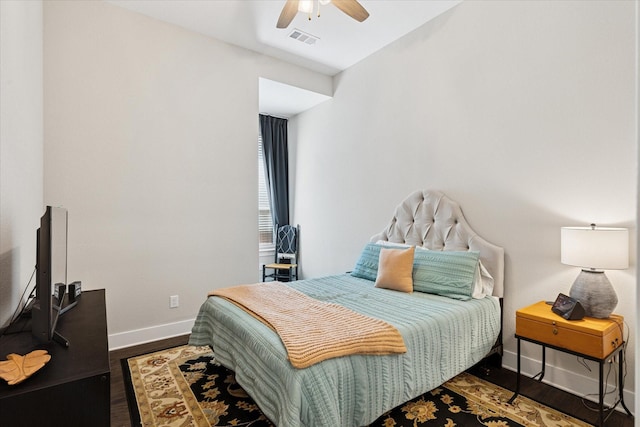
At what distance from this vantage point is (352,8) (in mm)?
2439

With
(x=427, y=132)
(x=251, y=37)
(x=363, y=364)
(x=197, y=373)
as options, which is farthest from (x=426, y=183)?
(x=197, y=373)

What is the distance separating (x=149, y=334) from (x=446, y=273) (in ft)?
9.16

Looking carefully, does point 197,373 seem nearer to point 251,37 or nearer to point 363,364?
point 363,364

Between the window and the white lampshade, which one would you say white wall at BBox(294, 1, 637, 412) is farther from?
the window

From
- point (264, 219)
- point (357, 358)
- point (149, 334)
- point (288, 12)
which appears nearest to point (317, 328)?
point (357, 358)

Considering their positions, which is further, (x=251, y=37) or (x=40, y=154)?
(x=251, y=37)

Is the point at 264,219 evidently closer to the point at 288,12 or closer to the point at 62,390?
the point at 288,12

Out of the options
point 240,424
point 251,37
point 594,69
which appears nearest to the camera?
point 240,424

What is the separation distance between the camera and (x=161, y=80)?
327 centimetres

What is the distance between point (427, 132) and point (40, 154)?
3359 millimetres

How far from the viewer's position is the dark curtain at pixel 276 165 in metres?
5.18

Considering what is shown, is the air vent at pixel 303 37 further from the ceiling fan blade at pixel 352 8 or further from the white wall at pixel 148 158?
the ceiling fan blade at pixel 352 8

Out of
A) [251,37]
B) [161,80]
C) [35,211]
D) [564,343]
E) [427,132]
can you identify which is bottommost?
[564,343]

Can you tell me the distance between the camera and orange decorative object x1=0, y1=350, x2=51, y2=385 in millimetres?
1075
